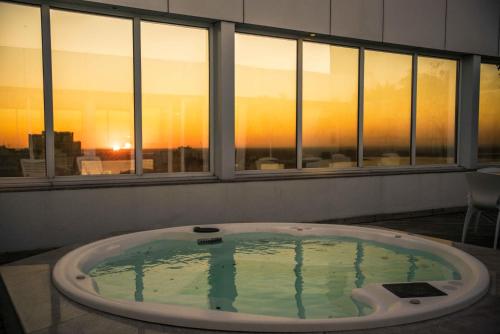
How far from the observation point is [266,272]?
9.68ft

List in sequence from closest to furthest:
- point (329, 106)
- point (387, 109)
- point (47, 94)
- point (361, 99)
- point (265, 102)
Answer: point (47, 94) → point (265, 102) → point (329, 106) → point (361, 99) → point (387, 109)

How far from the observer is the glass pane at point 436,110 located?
21.4 ft

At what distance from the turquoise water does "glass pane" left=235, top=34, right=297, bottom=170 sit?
71.5 inches

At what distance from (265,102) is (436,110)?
3.07m

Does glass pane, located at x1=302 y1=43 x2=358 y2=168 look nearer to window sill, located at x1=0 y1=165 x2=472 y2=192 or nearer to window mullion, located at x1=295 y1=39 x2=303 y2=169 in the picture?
window mullion, located at x1=295 y1=39 x2=303 y2=169

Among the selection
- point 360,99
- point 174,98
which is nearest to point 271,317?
point 174,98

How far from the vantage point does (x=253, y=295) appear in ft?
8.24

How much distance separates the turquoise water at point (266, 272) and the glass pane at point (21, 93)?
1.64 meters

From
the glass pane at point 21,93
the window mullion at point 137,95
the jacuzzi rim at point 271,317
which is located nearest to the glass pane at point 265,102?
the window mullion at point 137,95

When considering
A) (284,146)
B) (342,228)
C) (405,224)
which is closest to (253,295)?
(342,228)

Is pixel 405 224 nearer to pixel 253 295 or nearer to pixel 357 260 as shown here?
pixel 357 260

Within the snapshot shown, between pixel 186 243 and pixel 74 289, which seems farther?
pixel 186 243

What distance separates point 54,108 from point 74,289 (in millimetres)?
2599

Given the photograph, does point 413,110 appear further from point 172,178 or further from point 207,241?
point 207,241
